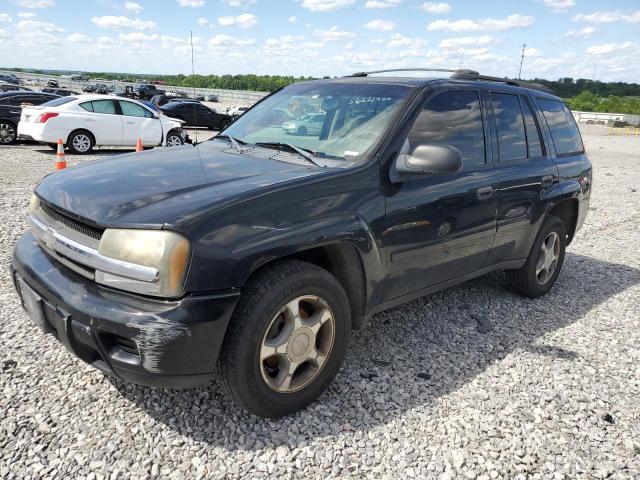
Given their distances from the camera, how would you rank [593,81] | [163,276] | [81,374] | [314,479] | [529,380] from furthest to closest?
[593,81]
[529,380]
[81,374]
[314,479]
[163,276]

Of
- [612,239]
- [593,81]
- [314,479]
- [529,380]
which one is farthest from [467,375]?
[593,81]

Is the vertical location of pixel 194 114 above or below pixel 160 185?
below

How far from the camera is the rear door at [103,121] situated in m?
13.0

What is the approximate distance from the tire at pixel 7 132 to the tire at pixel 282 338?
1450 centimetres

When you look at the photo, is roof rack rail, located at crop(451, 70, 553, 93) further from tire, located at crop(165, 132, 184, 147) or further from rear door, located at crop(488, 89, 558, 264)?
tire, located at crop(165, 132, 184, 147)

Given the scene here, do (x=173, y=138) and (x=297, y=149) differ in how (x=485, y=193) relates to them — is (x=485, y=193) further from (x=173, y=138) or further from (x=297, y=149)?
(x=173, y=138)

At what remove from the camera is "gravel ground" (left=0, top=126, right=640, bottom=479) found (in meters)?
2.47

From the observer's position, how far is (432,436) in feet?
8.93

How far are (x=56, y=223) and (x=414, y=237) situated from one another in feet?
6.62

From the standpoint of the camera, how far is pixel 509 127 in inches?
160

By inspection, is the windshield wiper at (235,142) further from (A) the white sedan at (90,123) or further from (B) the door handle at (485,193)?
(A) the white sedan at (90,123)

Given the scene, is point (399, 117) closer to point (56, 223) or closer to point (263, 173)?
point (263, 173)

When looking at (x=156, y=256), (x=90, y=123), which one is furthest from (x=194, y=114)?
(x=156, y=256)

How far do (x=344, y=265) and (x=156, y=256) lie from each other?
1.07m
